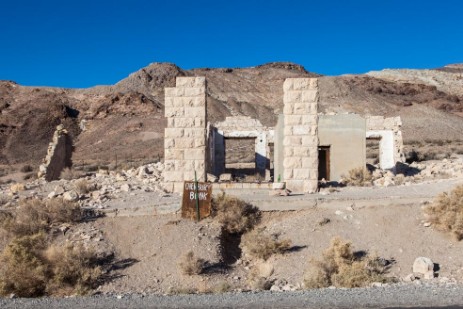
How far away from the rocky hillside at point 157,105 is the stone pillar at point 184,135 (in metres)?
30.1

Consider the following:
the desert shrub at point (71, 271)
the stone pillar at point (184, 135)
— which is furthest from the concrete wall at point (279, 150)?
the desert shrub at point (71, 271)

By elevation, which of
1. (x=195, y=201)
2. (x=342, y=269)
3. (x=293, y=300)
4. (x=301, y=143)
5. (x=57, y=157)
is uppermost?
(x=301, y=143)

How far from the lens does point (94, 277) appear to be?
1040cm

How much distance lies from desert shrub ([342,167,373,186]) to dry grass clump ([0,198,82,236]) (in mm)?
9042

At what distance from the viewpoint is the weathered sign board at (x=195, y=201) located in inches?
514

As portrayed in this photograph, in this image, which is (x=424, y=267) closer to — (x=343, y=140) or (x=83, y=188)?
(x=83, y=188)

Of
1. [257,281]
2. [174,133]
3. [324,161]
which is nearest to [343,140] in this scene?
[324,161]

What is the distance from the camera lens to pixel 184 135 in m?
16.0

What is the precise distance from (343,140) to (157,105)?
4841 cm

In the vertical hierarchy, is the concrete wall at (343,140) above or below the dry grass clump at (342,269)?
above

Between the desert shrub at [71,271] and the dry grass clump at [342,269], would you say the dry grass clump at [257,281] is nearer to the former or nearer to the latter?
the dry grass clump at [342,269]

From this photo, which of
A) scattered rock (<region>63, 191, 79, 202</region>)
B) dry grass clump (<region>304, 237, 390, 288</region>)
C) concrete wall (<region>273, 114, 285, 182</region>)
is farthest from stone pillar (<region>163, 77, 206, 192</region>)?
dry grass clump (<region>304, 237, 390, 288</region>)

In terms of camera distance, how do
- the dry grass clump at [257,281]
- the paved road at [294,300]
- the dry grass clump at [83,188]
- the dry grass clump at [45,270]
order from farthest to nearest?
the dry grass clump at [83,188] → the dry grass clump at [45,270] → the dry grass clump at [257,281] → the paved road at [294,300]

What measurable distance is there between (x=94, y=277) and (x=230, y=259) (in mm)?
2793
